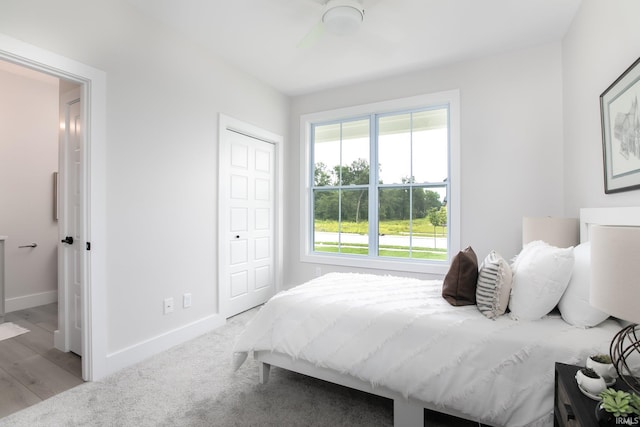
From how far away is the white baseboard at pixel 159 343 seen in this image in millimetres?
2340

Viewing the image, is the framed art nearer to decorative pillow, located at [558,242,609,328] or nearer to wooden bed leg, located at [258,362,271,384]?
decorative pillow, located at [558,242,609,328]

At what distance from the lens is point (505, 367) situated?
1.49 m

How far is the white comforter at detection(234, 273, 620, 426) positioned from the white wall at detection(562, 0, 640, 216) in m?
0.94

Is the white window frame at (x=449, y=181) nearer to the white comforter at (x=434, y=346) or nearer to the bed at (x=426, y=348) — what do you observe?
the bed at (x=426, y=348)

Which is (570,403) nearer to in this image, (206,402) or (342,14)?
(206,402)

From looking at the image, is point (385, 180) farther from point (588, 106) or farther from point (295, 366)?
point (295, 366)

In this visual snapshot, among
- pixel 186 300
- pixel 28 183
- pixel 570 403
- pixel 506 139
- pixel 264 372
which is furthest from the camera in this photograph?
pixel 28 183

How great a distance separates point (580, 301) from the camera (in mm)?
1565

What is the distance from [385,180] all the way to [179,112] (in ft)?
7.81

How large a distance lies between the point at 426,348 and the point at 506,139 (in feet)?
8.26

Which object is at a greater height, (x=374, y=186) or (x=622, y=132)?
(x=622, y=132)

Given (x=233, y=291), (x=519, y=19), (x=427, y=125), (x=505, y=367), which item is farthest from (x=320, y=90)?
(x=505, y=367)

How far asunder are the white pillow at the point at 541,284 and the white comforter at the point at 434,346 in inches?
2.8

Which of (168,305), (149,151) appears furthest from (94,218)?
(168,305)
